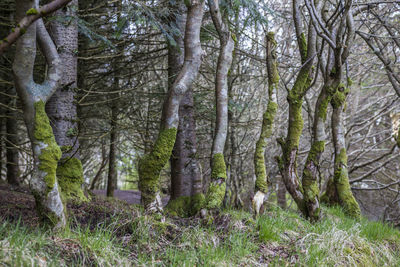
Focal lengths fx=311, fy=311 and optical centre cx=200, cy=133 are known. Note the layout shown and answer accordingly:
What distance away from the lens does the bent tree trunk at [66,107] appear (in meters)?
4.84

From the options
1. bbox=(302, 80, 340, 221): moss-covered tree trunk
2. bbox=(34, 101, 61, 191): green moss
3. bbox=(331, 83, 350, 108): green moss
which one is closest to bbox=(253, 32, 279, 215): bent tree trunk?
bbox=(302, 80, 340, 221): moss-covered tree trunk

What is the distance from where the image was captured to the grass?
8.63ft

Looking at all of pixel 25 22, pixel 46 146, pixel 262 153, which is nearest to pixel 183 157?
pixel 262 153

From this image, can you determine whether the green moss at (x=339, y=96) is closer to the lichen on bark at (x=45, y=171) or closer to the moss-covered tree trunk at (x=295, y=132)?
the moss-covered tree trunk at (x=295, y=132)

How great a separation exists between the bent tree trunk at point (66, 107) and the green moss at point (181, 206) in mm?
1460

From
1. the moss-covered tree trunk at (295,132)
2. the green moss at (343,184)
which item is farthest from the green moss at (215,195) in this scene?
the green moss at (343,184)

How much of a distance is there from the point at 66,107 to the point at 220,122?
250 cm

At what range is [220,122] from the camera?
4504 mm

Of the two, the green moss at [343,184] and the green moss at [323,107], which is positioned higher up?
the green moss at [323,107]

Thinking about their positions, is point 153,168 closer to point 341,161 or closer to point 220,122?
point 220,122

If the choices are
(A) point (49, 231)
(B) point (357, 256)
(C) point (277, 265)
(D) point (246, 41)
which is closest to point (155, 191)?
(A) point (49, 231)

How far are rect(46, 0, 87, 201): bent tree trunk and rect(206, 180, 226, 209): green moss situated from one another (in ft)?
6.77

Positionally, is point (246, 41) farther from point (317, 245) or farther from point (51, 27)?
point (317, 245)

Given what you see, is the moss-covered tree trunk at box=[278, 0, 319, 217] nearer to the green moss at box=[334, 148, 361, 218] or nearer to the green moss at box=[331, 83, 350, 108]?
the green moss at box=[331, 83, 350, 108]
